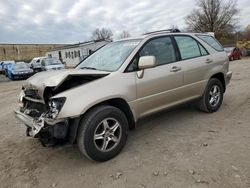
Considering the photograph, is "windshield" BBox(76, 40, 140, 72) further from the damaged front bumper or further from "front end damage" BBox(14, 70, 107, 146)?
the damaged front bumper

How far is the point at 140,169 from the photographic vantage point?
318 cm

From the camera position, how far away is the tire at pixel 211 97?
5.04 m

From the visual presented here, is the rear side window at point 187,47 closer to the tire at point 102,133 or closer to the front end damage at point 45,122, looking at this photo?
the tire at point 102,133

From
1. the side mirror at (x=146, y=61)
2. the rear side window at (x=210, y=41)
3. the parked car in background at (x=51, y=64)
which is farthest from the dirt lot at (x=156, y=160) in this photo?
the parked car in background at (x=51, y=64)

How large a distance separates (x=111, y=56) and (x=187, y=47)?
1564mm

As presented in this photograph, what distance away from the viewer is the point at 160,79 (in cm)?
400

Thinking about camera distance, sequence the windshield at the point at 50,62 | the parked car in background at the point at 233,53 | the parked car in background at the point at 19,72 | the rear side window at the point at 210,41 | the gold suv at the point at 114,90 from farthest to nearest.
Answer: the parked car in background at the point at 233,53 → the windshield at the point at 50,62 → the parked car in background at the point at 19,72 → the rear side window at the point at 210,41 → the gold suv at the point at 114,90

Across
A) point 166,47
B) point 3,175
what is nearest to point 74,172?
point 3,175

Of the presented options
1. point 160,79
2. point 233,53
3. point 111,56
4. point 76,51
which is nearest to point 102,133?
point 160,79

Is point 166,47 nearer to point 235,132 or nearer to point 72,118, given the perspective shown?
point 235,132

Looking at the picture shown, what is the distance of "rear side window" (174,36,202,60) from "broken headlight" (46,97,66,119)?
247 cm

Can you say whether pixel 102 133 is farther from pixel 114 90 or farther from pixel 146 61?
pixel 146 61

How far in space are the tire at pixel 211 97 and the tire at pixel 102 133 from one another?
221cm

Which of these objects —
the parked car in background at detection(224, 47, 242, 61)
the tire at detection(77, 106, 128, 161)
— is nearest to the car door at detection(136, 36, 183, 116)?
the tire at detection(77, 106, 128, 161)
